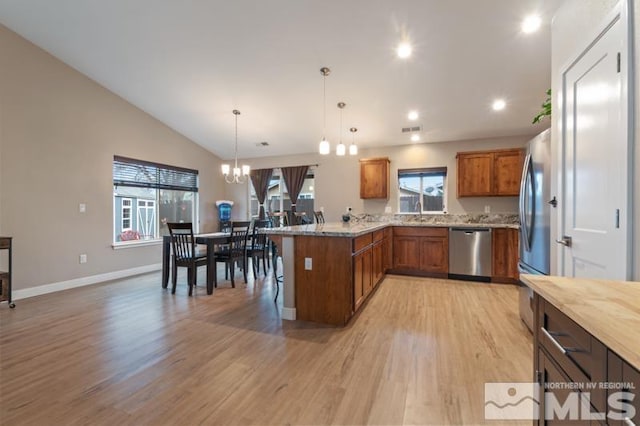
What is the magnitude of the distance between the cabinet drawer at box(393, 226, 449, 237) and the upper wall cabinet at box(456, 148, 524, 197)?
0.81 meters

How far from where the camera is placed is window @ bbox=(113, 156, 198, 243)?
16.3 ft

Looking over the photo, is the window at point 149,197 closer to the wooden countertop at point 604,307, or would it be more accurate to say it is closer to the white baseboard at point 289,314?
the white baseboard at point 289,314

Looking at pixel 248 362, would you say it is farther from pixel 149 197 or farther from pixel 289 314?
pixel 149 197

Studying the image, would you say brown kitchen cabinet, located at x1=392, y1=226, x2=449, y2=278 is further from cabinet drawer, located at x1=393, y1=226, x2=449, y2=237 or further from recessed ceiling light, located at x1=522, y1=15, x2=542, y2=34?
recessed ceiling light, located at x1=522, y1=15, x2=542, y2=34

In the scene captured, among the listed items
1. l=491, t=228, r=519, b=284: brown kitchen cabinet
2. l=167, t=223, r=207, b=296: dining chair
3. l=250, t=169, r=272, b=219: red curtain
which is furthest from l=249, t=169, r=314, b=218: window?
l=491, t=228, r=519, b=284: brown kitchen cabinet

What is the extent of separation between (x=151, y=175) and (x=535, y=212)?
19.7 feet

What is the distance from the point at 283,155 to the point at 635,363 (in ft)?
21.0

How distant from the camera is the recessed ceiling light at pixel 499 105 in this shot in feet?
12.9

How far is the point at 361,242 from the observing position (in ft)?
10.3

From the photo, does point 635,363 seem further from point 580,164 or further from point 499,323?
point 499,323

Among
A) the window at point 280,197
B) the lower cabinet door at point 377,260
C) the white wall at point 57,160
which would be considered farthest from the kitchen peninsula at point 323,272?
the white wall at point 57,160

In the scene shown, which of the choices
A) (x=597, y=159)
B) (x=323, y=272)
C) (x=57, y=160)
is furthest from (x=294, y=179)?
(x=597, y=159)

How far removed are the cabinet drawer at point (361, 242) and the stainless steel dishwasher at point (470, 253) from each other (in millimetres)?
1813

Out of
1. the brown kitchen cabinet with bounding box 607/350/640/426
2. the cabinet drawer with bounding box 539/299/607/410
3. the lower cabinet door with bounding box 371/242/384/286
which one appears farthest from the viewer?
the lower cabinet door with bounding box 371/242/384/286
